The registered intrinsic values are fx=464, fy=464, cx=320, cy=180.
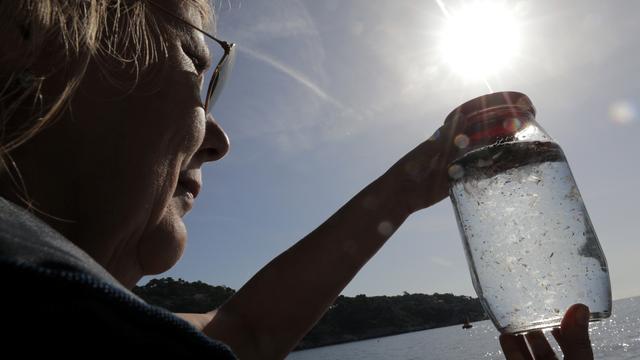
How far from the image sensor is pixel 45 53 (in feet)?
3.68

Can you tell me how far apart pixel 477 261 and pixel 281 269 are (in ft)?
2.99

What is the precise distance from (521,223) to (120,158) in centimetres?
137

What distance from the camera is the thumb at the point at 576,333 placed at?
56.8 inches

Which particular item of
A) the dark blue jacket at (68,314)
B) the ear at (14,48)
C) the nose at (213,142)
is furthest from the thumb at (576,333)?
the ear at (14,48)

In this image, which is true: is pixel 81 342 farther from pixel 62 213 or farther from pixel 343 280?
pixel 343 280

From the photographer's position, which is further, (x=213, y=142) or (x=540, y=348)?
(x=213, y=142)

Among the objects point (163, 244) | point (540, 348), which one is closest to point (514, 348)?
point (540, 348)

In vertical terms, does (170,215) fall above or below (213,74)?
below

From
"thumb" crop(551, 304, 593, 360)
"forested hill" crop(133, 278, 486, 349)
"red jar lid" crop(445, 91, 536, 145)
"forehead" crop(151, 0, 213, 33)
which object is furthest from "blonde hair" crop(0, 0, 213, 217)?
"forested hill" crop(133, 278, 486, 349)

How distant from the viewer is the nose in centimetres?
186

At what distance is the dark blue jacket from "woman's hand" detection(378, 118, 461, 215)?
1666 mm

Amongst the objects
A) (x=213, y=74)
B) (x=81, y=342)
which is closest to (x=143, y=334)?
(x=81, y=342)

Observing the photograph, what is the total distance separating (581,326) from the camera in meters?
1.44

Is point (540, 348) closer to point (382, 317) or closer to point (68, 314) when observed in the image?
point (68, 314)
